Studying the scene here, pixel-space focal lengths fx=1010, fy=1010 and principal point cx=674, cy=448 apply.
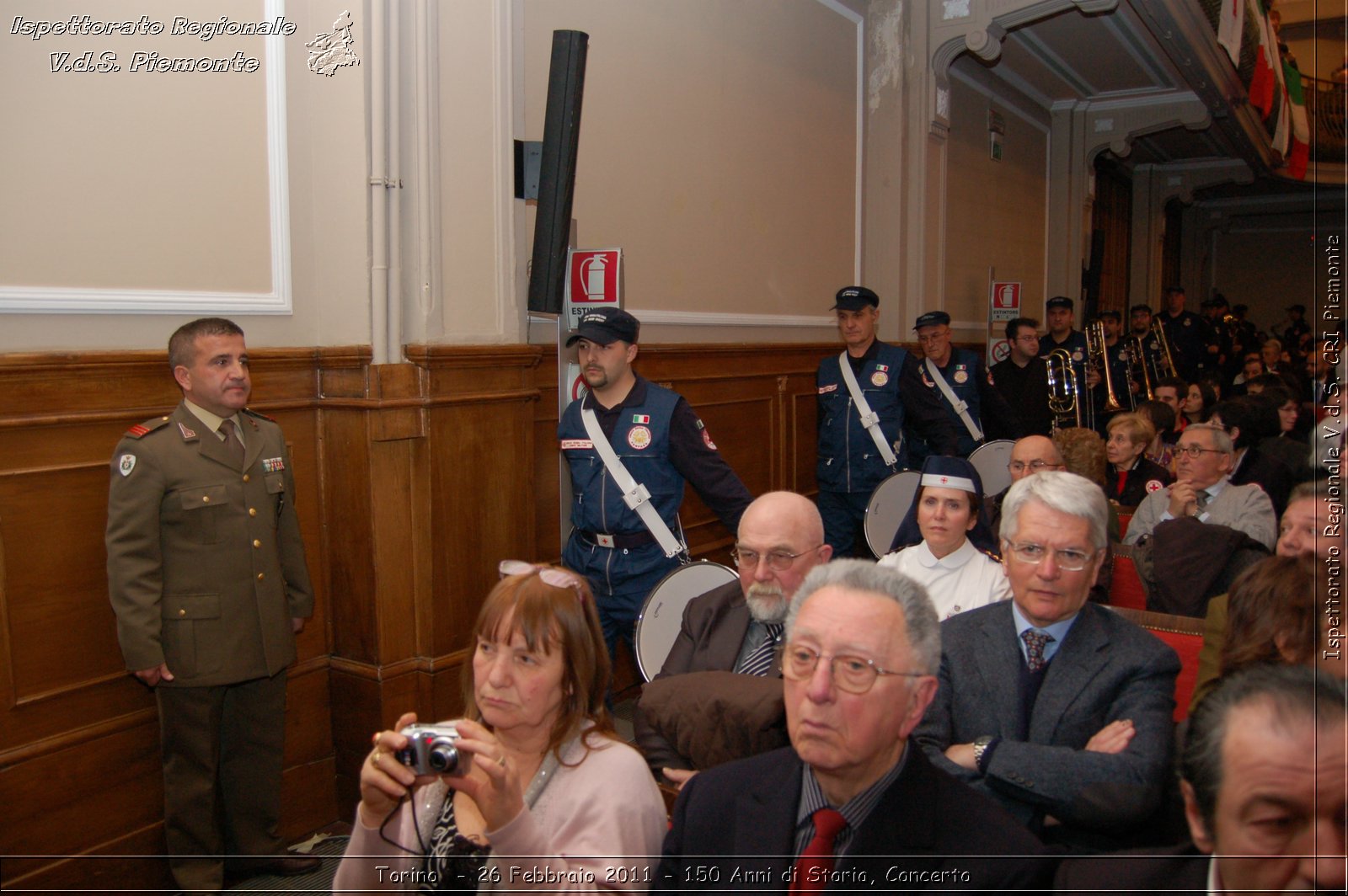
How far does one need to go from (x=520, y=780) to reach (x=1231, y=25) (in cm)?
865

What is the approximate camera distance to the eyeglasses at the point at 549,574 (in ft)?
6.04

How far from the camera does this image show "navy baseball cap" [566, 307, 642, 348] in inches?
141

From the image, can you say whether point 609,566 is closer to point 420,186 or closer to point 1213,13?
point 420,186

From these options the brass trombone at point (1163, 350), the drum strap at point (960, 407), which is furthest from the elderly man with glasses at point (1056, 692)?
the brass trombone at point (1163, 350)

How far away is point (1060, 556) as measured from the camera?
6.97ft

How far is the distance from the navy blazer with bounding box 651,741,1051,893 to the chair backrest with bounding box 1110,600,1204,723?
127 cm

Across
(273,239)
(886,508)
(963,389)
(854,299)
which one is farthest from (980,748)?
(963,389)

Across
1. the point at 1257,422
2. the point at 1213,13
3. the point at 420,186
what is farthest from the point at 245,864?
the point at 1213,13

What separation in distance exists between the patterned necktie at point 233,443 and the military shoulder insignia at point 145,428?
159mm

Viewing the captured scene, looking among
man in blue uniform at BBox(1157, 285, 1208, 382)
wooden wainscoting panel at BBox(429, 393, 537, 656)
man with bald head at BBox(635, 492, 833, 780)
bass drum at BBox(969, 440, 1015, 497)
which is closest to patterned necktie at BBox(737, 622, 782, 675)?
man with bald head at BBox(635, 492, 833, 780)

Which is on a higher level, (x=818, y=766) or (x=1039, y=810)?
(x=818, y=766)

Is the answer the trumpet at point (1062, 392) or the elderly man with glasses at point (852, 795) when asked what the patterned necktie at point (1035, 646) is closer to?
the elderly man with glasses at point (852, 795)

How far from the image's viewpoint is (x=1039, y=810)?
6.23ft

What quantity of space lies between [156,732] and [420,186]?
191 centimetres
